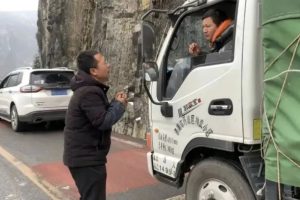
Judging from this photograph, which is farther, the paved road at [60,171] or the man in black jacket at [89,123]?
the paved road at [60,171]

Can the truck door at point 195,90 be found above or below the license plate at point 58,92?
above

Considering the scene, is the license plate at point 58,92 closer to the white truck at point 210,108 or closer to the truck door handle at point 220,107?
the white truck at point 210,108

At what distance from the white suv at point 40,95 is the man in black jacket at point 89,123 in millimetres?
7636

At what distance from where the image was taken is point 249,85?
3549mm

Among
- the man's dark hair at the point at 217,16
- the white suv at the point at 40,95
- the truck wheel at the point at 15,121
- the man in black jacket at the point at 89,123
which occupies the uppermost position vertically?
the man's dark hair at the point at 217,16

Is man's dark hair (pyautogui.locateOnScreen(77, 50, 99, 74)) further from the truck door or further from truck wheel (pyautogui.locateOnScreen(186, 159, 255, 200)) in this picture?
truck wheel (pyautogui.locateOnScreen(186, 159, 255, 200))

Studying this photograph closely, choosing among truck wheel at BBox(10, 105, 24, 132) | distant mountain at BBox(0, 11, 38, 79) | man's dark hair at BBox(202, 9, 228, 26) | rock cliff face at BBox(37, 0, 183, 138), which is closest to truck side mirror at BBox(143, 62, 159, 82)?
Result: man's dark hair at BBox(202, 9, 228, 26)

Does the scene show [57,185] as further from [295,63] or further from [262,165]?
[295,63]

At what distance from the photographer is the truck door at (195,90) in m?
3.70

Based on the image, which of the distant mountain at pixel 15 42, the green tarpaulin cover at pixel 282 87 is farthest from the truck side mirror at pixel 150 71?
the distant mountain at pixel 15 42

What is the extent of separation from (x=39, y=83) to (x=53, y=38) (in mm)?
9619

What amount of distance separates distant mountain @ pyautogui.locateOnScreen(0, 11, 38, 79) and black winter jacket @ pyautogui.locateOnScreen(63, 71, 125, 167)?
165ft

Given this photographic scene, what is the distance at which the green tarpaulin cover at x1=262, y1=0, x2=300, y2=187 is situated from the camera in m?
2.83

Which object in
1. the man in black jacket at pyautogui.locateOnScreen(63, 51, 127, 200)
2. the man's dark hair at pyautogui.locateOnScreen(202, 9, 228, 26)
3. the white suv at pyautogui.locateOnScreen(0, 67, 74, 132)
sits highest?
the man's dark hair at pyautogui.locateOnScreen(202, 9, 228, 26)
